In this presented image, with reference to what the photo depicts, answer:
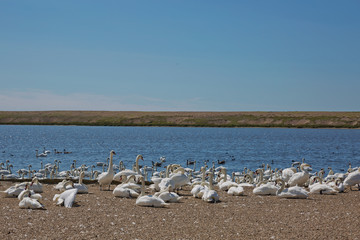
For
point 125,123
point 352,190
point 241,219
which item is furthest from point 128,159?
point 125,123

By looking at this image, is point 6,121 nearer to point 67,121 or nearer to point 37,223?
point 67,121

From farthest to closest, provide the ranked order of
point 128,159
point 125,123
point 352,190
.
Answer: point 125,123
point 128,159
point 352,190

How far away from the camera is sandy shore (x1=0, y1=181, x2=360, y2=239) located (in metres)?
11.1

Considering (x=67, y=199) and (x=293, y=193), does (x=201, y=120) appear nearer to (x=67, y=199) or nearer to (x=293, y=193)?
(x=293, y=193)

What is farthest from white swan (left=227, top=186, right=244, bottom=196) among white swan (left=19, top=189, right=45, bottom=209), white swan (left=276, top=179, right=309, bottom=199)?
white swan (left=19, top=189, right=45, bottom=209)

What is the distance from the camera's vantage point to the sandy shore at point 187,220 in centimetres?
1111

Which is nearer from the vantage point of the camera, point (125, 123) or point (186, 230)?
point (186, 230)

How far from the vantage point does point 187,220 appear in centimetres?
1294

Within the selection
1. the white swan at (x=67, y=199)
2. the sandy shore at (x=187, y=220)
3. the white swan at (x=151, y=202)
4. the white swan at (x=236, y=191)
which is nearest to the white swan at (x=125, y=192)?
the sandy shore at (x=187, y=220)

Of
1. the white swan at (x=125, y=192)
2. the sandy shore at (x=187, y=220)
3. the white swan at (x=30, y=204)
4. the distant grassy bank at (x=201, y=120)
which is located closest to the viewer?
the sandy shore at (x=187, y=220)

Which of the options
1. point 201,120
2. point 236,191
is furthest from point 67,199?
point 201,120

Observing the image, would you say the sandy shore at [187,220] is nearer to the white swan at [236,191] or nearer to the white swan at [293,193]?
the white swan at [293,193]

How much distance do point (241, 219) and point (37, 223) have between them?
5.47 meters

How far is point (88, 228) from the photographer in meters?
11.6
